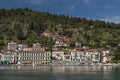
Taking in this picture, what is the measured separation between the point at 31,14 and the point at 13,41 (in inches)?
1449

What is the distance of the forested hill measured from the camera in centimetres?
15600

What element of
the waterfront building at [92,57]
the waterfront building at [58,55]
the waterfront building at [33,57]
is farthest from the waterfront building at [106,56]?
the waterfront building at [33,57]

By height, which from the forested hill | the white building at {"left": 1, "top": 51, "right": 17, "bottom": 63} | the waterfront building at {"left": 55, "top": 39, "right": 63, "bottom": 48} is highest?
the forested hill

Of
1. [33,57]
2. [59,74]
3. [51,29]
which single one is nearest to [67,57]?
[33,57]

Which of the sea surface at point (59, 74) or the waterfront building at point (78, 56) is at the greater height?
the waterfront building at point (78, 56)

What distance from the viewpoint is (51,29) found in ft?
557

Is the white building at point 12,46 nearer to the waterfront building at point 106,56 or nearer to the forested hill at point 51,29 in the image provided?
the forested hill at point 51,29

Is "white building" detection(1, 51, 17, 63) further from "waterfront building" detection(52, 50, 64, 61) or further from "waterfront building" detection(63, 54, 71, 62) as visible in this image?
"waterfront building" detection(63, 54, 71, 62)

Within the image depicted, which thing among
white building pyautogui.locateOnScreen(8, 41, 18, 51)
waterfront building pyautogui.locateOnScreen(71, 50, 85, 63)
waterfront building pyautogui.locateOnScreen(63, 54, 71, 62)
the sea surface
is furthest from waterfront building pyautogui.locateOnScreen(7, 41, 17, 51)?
the sea surface

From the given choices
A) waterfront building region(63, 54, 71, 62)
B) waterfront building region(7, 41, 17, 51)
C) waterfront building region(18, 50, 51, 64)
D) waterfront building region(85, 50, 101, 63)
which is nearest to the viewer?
waterfront building region(18, 50, 51, 64)

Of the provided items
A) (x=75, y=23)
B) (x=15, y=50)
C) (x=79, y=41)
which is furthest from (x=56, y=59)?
(x=75, y=23)

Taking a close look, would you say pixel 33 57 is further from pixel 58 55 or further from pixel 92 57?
pixel 92 57

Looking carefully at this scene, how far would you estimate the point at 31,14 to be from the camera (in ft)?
604

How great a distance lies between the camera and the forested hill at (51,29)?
6142 inches
